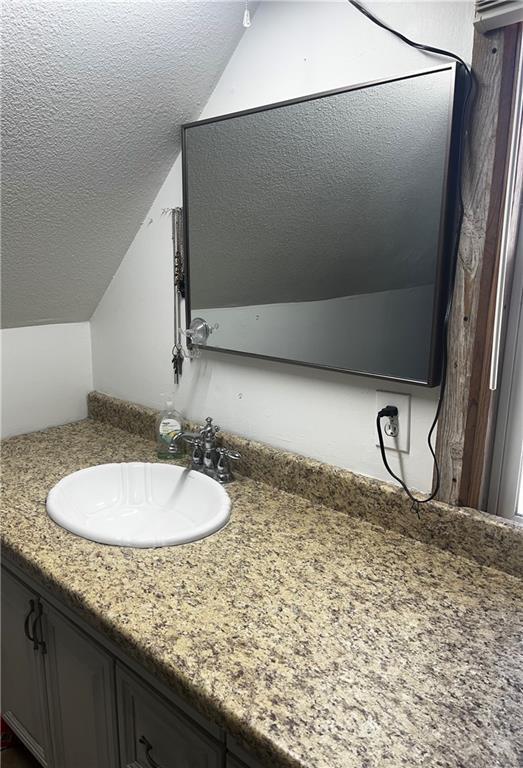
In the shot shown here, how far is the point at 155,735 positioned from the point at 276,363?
804mm

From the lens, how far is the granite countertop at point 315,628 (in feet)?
2.21

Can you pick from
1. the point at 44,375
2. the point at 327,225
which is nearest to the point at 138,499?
the point at 44,375

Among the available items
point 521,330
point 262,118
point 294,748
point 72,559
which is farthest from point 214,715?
point 262,118

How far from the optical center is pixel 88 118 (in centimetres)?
126

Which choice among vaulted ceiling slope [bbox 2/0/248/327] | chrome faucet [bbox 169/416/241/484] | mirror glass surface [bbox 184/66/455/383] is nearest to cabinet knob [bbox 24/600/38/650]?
chrome faucet [bbox 169/416/241/484]

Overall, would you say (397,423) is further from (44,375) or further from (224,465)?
(44,375)

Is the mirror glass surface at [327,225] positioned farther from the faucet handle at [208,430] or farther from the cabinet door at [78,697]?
the cabinet door at [78,697]

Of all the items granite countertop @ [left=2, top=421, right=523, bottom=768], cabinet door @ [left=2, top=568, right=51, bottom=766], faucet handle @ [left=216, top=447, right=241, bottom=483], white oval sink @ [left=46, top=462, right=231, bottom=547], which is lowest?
cabinet door @ [left=2, top=568, right=51, bottom=766]

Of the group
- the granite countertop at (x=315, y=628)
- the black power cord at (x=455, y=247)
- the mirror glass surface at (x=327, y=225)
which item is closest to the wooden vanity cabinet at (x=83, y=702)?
the granite countertop at (x=315, y=628)

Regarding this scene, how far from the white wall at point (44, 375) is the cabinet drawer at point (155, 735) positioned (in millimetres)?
1007

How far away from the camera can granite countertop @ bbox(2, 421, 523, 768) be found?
0.67m

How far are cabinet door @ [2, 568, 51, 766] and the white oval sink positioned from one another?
219 mm

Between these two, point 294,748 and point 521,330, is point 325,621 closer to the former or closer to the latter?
point 294,748

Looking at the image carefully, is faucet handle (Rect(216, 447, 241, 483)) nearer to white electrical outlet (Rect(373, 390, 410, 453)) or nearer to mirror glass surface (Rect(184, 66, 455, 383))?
mirror glass surface (Rect(184, 66, 455, 383))
